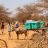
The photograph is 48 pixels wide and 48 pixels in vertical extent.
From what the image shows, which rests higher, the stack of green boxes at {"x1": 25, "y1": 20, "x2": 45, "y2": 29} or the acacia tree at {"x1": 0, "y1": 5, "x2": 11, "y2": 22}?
the acacia tree at {"x1": 0, "y1": 5, "x2": 11, "y2": 22}

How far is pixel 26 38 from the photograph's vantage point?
1.81 meters

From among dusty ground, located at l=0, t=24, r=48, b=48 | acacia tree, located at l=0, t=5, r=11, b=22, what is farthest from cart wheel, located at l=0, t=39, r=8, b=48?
acacia tree, located at l=0, t=5, r=11, b=22

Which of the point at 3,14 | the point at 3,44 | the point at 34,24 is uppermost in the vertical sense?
the point at 3,14

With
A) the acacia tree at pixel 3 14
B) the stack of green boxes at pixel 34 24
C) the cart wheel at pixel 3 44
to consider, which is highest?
the acacia tree at pixel 3 14

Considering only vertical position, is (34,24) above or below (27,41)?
above

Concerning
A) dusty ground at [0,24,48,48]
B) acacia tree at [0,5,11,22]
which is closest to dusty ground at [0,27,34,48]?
dusty ground at [0,24,48,48]

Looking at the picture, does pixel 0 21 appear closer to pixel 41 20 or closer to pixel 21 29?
pixel 21 29

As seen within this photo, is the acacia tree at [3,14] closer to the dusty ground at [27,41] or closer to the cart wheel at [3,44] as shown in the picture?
the dusty ground at [27,41]

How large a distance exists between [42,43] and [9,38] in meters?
0.42

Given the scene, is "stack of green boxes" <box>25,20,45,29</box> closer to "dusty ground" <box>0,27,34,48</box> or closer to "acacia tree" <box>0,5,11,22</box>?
"dusty ground" <box>0,27,34,48</box>

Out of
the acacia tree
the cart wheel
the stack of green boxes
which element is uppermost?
the acacia tree

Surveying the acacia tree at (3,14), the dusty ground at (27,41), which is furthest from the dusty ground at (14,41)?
the acacia tree at (3,14)

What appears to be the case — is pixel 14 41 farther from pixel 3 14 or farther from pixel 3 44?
pixel 3 14

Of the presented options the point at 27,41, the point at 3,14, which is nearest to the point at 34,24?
the point at 27,41
